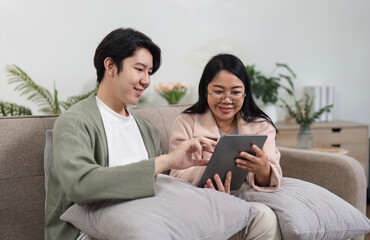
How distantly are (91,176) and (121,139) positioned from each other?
0.34m

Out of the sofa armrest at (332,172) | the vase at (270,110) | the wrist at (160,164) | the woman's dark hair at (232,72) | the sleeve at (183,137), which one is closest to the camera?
the wrist at (160,164)

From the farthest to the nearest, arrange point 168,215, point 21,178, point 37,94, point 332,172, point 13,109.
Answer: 1. point 37,94
2. point 13,109
3. point 332,172
4. point 21,178
5. point 168,215

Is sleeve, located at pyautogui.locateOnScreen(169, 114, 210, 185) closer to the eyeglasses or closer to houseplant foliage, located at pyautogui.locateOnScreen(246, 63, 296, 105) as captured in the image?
the eyeglasses

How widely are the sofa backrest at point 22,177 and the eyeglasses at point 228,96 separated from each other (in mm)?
705

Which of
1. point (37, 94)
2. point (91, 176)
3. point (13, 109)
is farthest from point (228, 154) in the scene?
point (37, 94)

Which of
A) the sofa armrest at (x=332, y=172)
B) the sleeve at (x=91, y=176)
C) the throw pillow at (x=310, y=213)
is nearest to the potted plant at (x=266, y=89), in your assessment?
the sofa armrest at (x=332, y=172)

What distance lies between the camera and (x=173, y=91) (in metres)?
3.42

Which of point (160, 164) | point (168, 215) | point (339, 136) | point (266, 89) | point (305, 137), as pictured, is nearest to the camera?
point (168, 215)

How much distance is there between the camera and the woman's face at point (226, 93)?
1672 millimetres

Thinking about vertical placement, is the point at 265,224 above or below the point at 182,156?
below

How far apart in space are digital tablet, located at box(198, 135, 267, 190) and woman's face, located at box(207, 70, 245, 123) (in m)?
0.29

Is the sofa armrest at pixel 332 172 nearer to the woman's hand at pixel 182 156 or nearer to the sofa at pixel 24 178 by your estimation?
the sofa at pixel 24 178

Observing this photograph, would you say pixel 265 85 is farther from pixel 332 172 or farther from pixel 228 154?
pixel 228 154

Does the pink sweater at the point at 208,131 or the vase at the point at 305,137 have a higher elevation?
the pink sweater at the point at 208,131
